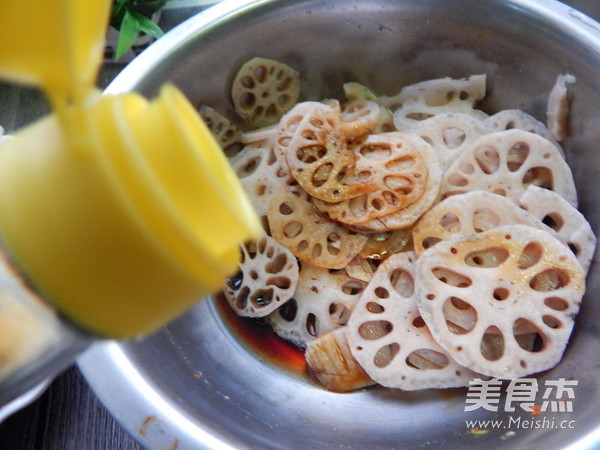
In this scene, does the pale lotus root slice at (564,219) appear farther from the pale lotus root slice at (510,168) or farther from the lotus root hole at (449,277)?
the lotus root hole at (449,277)

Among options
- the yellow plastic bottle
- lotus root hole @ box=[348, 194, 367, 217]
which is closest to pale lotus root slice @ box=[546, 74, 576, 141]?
lotus root hole @ box=[348, 194, 367, 217]

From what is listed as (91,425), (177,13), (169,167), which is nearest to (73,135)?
(169,167)

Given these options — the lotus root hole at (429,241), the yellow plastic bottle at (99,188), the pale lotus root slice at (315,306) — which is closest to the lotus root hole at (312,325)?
the pale lotus root slice at (315,306)

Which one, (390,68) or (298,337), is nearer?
(298,337)

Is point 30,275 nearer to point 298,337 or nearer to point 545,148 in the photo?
point 298,337

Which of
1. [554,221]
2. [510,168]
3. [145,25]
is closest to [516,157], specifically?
[510,168]

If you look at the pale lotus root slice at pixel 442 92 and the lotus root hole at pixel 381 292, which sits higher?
the pale lotus root slice at pixel 442 92

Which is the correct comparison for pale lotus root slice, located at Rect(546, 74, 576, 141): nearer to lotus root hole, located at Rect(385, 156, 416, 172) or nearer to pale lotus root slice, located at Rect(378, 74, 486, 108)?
pale lotus root slice, located at Rect(378, 74, 486, 108)
